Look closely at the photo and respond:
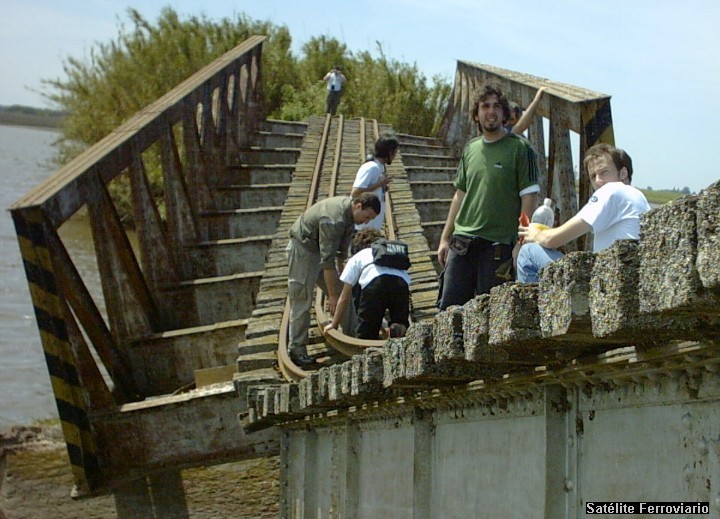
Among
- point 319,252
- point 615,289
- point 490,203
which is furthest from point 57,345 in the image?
point 615,289

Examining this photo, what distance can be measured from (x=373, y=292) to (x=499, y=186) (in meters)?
1.58

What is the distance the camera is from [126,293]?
11.9 m

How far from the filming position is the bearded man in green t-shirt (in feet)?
20.9

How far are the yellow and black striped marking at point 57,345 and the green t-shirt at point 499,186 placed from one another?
4430mm

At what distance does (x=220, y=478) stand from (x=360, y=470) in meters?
3.96

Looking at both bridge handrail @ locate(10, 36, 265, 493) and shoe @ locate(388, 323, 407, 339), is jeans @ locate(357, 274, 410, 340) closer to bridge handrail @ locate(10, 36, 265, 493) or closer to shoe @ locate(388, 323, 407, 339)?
shoe @ locate(388, 323, 407, 339)

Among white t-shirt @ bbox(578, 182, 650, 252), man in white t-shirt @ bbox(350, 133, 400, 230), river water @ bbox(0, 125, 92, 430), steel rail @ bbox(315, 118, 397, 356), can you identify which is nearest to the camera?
white t-shirt @ bbox(578, 182, 650, 252)

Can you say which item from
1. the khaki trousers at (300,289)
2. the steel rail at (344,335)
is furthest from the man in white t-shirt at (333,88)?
the khaki trousers at (300,289)

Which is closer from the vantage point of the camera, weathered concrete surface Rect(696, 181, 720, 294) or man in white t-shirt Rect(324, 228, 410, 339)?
weathered concrete surface Rect(696, 181, 720, 294)

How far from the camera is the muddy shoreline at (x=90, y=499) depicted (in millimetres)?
10695

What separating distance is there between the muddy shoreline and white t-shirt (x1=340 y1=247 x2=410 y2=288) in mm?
3262

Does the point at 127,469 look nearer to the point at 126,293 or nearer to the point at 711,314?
the point at 126,293

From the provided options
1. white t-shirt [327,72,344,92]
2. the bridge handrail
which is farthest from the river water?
white t-shirt [327,72,344,92]

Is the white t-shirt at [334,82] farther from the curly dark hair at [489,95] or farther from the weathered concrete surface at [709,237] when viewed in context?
the weathered concrete surface at [709,237]
